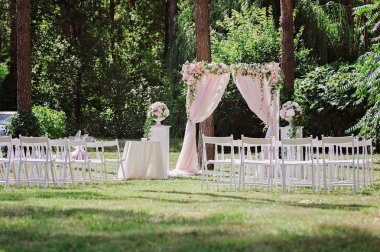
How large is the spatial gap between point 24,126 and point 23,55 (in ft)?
7.26

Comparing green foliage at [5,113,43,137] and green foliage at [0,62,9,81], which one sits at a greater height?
green foliage at [0,62,9,81]

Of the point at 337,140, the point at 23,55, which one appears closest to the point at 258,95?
the point at 337,140

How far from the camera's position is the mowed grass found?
7.19m

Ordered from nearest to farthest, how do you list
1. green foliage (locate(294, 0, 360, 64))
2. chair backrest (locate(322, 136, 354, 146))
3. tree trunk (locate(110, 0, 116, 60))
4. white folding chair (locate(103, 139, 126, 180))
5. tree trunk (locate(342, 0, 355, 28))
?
chair backrest (locate(322, 136, 354, 146)), white folding chair (locate(103, 139, 126, 180)), green foliage (locate(294, 0, 360, 64)), tree trunk (locate(342, 0, 355, 28)), tree trunk (locate(110, 0, 116, 60))

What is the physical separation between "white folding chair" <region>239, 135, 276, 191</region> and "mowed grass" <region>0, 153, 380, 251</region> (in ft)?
3.48

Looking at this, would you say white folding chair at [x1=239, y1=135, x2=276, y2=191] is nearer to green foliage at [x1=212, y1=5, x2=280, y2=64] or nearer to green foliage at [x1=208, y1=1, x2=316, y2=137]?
green foliage at [x1=208, y1=1, x2=316, y2=137]

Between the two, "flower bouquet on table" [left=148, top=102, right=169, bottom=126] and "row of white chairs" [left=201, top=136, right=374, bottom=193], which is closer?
"row of white chairs" [left=201, top=136, right=374, bottom=193]

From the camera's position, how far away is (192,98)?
1931 cm

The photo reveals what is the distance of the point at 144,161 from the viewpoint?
17406 mm

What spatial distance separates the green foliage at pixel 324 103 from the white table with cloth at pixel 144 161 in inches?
399

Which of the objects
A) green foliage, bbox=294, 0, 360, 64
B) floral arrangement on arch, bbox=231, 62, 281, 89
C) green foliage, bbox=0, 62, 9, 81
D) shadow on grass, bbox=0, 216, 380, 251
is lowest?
shadow on grass, bbox=0, 216, 380, 251

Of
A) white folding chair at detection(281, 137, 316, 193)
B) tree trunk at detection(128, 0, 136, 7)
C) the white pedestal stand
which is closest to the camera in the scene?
white folding chair at detection(281, 137, 316, 193)

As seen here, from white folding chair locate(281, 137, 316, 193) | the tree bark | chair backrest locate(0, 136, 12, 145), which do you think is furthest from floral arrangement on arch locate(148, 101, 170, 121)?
the tree bark

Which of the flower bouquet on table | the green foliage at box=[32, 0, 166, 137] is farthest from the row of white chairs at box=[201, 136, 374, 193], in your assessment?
the green foliage at box=[32, 0, 166, 137]
